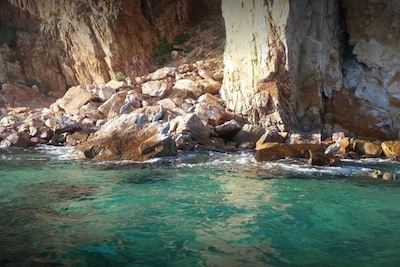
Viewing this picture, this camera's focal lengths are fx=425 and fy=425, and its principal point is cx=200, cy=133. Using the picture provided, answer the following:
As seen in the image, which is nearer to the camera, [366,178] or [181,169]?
[366,178]

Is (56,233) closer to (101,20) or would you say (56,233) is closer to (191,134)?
(191,134)

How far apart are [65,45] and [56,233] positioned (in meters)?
21.1

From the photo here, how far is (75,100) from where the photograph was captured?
1944cm

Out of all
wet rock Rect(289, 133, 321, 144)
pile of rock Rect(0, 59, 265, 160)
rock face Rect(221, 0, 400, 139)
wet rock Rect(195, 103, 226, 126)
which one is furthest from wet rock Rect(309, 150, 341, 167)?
wet rock Rect(195, 103, 226, 126)

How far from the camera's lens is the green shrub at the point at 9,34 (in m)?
25.8

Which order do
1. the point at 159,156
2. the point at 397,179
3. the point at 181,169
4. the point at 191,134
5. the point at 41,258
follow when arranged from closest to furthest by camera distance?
the point at 41,258 → the point at 397,179 → the point at 181,169 → the point at 159,156 → the point at 191,134

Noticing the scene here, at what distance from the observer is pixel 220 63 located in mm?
21438

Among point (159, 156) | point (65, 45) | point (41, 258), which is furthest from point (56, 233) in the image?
point (65, 45)

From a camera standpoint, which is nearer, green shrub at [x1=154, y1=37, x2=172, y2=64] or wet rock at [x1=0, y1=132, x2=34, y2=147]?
wet rock at [x1=0, y1=132, x2=34, y2=147]

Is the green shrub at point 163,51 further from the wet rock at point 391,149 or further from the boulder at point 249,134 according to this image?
Result: the wet rock at point 391,149

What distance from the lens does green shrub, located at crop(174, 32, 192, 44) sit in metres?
25.0

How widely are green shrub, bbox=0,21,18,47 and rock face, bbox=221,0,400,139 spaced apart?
50.5ft

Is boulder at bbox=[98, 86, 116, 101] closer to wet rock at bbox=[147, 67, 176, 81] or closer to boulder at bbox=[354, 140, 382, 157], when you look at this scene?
wet rock at bbox=[147, 67, 176, 81]

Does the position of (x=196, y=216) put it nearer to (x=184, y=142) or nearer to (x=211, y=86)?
(x=184, y=142)
